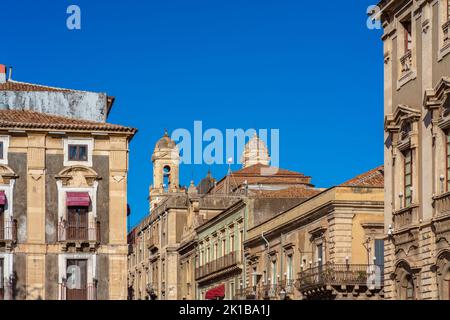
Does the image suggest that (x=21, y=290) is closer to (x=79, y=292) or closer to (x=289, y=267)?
(x=79, y=292)

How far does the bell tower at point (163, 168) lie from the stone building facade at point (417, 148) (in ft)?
253

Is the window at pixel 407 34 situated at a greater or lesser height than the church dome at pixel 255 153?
lesser

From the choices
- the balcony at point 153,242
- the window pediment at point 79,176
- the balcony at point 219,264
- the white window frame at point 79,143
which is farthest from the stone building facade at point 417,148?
the balcony at point 153,242

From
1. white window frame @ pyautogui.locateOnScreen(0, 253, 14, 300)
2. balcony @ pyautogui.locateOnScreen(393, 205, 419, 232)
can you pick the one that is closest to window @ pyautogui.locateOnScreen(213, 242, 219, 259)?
white window frame @ pyautogui.locateOnScreen(0, 253, 14, 300)

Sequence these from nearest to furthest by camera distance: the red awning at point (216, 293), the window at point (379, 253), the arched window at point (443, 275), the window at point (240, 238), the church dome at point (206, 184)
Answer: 1. the arched window at point (443, 275)
2. the window at point (379, 253)
3. the window at point (240, 238)
4. the red awning at point (216, 293)
5. the church dome at point (206, 184)

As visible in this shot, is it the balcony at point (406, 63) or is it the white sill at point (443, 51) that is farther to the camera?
the balcony at point (406, 63)

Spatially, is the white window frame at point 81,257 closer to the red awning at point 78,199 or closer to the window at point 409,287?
the red awning at point 78,199

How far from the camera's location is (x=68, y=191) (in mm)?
56406

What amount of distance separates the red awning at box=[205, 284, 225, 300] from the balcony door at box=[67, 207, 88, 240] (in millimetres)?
22391

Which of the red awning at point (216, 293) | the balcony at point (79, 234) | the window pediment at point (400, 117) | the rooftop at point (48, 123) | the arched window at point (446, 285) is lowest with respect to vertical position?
the arched window at point (446, 285)

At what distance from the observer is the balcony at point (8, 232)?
5459 centimetres

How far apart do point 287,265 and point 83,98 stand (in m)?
12.8

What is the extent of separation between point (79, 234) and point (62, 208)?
145cm

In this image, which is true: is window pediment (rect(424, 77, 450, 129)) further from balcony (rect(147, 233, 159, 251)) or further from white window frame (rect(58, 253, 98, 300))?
balcony (rect(147, 233, 159, 251))
